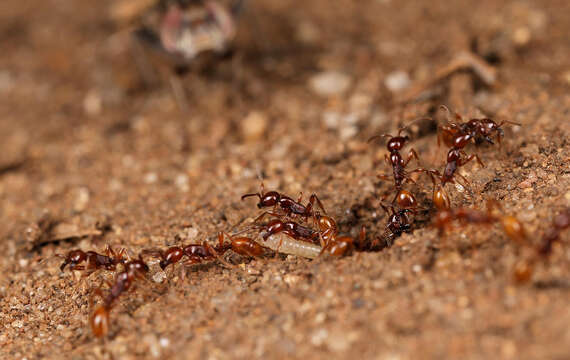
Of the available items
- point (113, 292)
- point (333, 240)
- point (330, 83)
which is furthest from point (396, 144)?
point (113, 292)

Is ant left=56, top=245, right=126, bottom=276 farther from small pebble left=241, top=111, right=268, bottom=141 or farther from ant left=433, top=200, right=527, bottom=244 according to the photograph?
ant left=433, top=200, right=527, bottom=244

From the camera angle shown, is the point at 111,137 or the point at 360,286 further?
the point at 111,137

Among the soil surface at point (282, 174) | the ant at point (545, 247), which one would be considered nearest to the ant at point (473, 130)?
the soil surface at point (282, 174)

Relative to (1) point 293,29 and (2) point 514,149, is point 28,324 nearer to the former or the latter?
(2) point 514,149

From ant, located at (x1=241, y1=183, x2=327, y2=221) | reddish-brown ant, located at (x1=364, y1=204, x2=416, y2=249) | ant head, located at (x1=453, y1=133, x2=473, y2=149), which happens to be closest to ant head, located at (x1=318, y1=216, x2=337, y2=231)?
ant, located at (x1=241, y1=183, x2=327, y2=221)

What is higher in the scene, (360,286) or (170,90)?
(170,90)

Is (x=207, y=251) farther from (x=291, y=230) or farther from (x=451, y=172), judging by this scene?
(x=451, y=172)

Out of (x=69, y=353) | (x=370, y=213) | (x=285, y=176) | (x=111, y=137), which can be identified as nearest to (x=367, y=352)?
(x=370, y=213)
